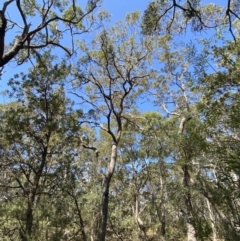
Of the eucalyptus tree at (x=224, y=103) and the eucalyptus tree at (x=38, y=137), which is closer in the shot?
the eucalyptus tree at (x=224, y=103)

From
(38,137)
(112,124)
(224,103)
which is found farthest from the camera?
(112,124)

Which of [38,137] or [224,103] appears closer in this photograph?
[224,103]

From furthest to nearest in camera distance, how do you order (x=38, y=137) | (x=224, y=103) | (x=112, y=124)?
1. (x=112, y=124)
2. (x=38, y=137)
3. (x=224, y=103)

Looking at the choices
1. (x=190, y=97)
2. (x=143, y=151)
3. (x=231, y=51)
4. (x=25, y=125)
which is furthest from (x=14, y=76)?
(x=143, y=151)

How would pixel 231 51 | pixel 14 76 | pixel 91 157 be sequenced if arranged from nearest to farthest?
1. pixel 231 51
2. pixel 14 76
3. pixel 91 157

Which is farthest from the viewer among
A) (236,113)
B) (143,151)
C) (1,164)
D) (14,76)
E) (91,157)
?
(91,157)

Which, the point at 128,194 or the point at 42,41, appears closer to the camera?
the point at 42,41

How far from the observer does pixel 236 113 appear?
4676mm

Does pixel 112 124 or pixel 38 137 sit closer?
pixel 38 137

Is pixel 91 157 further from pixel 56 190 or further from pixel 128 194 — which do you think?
pixel 56 190

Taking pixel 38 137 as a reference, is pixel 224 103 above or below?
below

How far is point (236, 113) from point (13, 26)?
4773 millimetres

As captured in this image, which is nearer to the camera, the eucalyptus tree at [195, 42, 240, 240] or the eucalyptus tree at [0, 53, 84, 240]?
the eucalyptus tree at [195, 42, 240, 240]

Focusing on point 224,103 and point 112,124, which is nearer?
point 224,103
